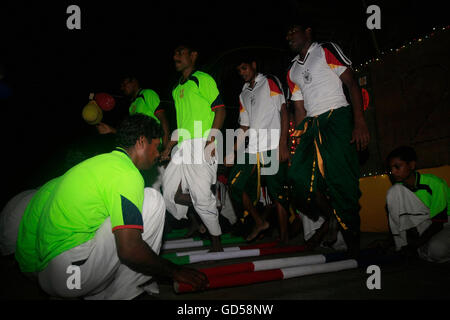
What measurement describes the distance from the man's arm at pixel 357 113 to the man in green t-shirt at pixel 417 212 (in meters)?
0.42

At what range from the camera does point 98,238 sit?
1519 mm

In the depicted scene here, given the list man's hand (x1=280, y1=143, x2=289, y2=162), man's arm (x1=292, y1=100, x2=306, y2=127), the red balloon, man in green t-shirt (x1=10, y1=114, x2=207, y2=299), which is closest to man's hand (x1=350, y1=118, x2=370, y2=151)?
man's arm (x1=292, y1=100, x2=306, y2=127)

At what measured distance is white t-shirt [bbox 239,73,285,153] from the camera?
12.0 feet

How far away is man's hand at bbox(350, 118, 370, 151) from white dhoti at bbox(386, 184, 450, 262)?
555 millimetres

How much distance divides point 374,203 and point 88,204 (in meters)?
4.08

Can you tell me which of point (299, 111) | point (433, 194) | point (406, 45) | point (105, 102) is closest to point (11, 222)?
point (299, 111)

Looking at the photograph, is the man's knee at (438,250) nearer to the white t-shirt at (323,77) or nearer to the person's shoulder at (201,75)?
the white t-shirt at (323,77)

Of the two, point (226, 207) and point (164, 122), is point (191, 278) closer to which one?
point (164, 122)

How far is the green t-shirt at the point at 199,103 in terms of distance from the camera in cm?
332

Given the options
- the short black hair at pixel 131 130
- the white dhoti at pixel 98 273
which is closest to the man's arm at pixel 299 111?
the short black hair at pixel 131 130

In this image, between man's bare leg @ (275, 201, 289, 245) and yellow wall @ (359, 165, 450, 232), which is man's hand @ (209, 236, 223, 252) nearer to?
man's bare leg @ (275, 201, 289, 245)

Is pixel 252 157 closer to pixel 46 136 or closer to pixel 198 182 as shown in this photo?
pixel 198 182

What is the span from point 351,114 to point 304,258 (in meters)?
1.43

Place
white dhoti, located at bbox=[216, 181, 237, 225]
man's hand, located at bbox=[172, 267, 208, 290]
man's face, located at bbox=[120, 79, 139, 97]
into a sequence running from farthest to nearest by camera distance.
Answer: white dhoti, located at bbox=[216, 181, 237, 225] < man's face, located at bbox=[120, 79, 139, 97] < man's hand, located at bbox=[172, 267, 208, 290]
